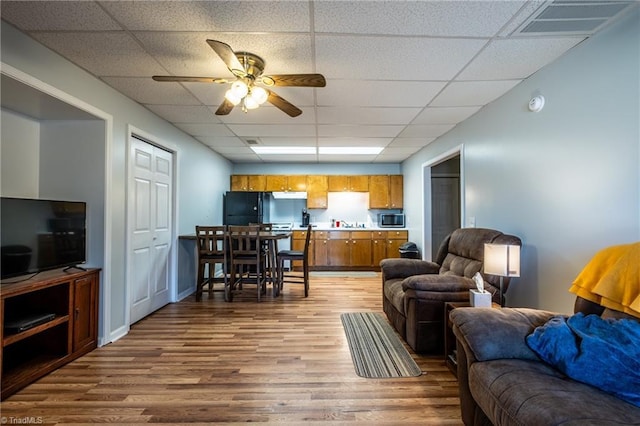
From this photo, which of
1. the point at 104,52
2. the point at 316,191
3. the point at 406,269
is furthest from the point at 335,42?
the point at 316,191

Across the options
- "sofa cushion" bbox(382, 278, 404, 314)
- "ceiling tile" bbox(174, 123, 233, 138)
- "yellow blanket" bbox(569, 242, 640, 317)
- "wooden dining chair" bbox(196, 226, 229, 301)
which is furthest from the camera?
Result: "wooden dining chair" bbox(196, 226, 229, 301)

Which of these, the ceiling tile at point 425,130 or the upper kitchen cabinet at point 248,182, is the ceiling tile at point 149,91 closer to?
the ceiling tile at point 425,130

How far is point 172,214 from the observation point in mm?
3984

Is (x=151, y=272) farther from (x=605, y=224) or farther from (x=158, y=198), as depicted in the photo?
(x=605, y=224)

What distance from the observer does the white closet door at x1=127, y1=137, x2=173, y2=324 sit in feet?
10.4

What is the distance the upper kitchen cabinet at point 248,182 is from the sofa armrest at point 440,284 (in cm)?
464

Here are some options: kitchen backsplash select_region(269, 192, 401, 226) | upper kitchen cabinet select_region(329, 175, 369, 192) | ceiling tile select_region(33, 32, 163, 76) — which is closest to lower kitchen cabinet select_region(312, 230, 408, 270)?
kitchen backsplash select_region(269, 192, 401, 226)

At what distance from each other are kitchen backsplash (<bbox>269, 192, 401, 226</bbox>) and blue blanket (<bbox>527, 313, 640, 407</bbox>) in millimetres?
5345

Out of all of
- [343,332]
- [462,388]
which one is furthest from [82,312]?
[462,388]

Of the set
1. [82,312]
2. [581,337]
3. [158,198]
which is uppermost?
[158,198]

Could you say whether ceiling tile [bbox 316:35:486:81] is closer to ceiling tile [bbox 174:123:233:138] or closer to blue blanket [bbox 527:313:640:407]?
blue blanket [bbox 527:313:640:407]

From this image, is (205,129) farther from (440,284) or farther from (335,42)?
(440,284)

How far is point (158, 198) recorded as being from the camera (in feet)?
12.0

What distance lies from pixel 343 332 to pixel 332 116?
2.44m
